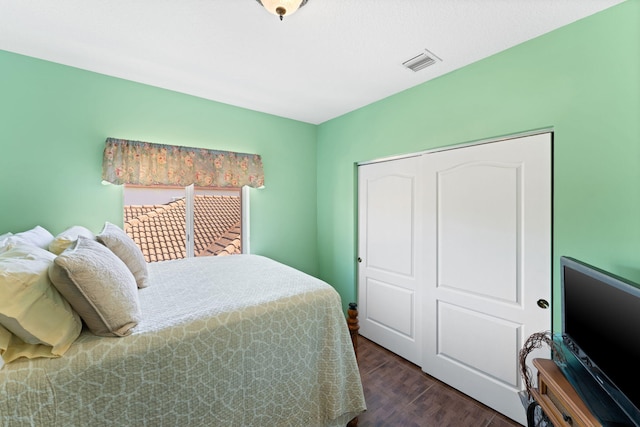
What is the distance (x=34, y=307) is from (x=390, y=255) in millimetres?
2388

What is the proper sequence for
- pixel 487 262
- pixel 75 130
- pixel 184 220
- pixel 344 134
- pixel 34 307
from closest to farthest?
pixel 34 307 → pixel 487 262 → pixel 75 130 → pixel 184 220 → pixel 344 134

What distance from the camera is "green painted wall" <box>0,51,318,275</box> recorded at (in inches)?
71.3

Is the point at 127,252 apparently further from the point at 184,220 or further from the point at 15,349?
the point at 184,220

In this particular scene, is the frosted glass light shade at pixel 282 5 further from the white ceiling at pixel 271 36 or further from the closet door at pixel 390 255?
the closet door at pixel 390 255

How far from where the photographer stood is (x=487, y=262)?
1.80 m

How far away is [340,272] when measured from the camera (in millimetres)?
3055

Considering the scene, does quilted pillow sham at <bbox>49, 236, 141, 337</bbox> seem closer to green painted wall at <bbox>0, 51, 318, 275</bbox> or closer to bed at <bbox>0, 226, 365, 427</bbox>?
bed at <bbox>0, 226, 365, 427</bbox>

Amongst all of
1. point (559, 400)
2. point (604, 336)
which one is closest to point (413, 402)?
point (559, 400)

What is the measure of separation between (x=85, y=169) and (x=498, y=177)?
3.26 m

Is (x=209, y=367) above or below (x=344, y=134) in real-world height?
below

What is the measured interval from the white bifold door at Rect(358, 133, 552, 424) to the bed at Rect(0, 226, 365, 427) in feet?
3.24

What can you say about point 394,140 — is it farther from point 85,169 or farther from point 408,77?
point 85,169

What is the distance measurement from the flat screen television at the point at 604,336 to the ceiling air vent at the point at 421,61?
60.9 inches

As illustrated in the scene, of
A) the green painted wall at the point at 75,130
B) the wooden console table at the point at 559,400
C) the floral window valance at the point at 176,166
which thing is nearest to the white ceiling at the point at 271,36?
the green painted wall at the point at 75,130
